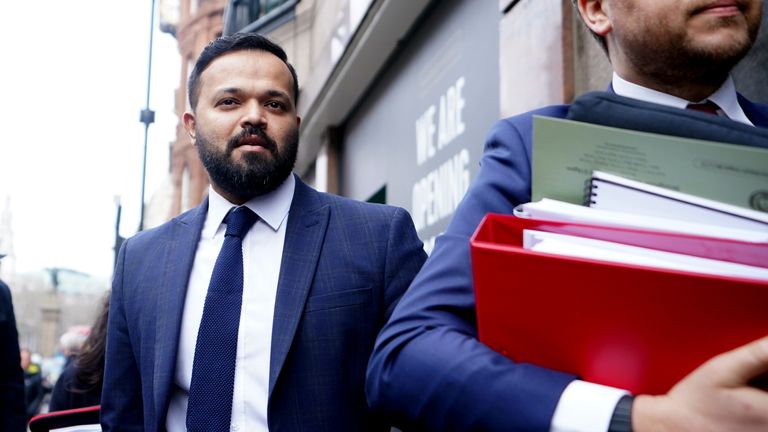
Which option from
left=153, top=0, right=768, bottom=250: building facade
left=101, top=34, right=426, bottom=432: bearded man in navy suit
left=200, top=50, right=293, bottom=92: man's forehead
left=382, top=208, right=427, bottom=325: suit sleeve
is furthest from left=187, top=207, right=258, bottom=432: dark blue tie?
left=153, top=0, right=768, bottom=250: building facade

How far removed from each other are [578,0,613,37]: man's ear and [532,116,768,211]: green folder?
1.95 ft

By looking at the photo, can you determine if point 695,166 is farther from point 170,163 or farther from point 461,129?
point 170,163

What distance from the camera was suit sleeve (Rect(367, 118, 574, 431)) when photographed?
0.99 metres

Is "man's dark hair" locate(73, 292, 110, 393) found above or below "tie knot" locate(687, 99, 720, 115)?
below

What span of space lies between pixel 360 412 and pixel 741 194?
1.36m

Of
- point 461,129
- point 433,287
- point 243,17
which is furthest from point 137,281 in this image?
point 243,17

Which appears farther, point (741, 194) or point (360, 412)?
point (360, 412)

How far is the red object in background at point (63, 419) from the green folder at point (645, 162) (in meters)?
1.96

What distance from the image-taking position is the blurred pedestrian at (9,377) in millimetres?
3604

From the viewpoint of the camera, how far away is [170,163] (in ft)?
94.3

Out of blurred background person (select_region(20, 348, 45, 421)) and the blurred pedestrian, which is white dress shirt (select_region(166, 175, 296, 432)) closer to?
the blurred pedestrian

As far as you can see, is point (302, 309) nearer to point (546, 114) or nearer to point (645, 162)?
point (546, 114)

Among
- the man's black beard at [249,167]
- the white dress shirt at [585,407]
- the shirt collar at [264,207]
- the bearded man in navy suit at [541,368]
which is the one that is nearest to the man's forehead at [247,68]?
the man's black beard at [249,167]

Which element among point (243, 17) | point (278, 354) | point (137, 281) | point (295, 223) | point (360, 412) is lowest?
point (360, 412)
